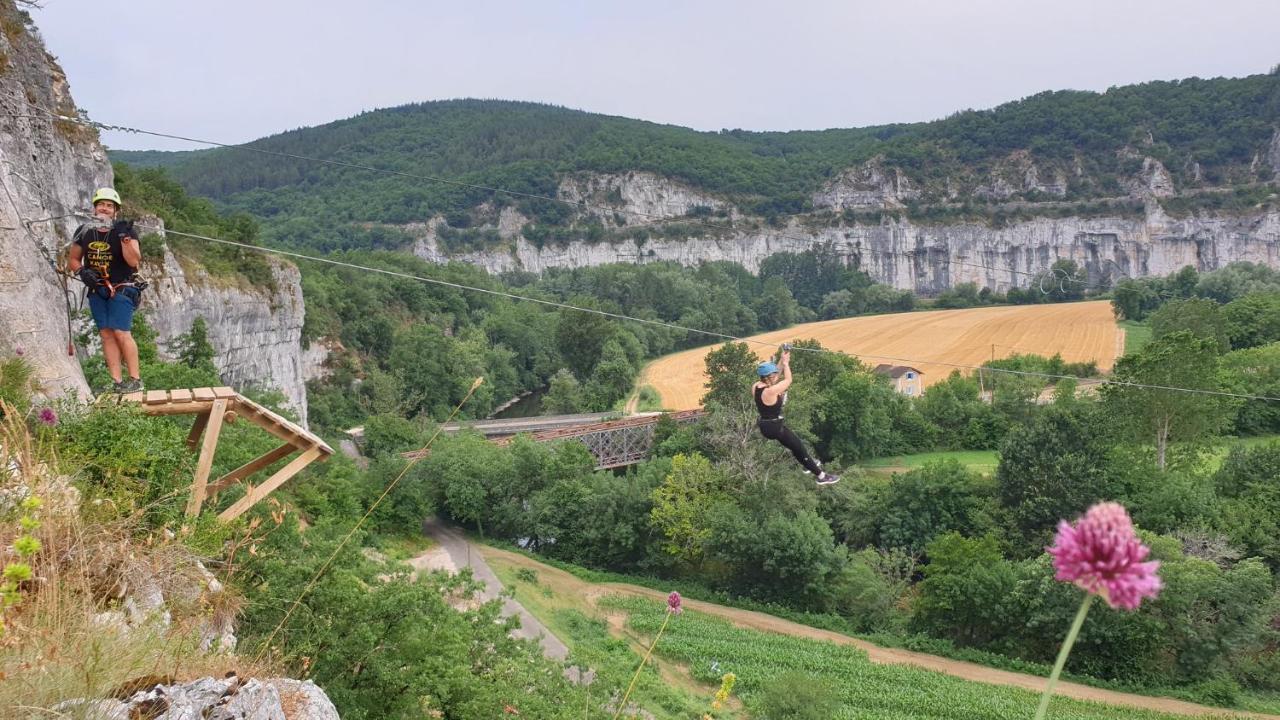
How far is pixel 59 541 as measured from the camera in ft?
15.4

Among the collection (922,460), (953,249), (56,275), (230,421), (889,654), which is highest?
(56,275)

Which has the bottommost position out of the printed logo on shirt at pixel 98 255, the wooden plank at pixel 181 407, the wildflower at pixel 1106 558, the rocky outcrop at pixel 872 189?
the wooden plank at pixel 181 407

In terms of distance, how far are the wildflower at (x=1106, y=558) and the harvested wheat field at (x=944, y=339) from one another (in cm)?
5000

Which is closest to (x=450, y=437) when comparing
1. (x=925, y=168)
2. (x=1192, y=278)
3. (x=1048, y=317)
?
(x=1048, y=317)

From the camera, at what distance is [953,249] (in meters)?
127

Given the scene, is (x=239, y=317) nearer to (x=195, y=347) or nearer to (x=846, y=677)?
(x=195, y=347)

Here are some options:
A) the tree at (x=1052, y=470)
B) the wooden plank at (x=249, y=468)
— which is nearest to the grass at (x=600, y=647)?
the wooden plank at (x=249, y=468)

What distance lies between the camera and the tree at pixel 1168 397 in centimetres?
3136

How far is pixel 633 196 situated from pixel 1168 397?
368 feet

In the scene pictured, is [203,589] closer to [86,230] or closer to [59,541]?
[59,541]

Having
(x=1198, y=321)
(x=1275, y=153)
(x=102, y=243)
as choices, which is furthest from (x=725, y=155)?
(x=102, y=243)

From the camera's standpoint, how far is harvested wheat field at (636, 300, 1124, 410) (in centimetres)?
5928

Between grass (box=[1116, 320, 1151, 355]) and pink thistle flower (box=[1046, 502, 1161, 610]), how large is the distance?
6689 cm

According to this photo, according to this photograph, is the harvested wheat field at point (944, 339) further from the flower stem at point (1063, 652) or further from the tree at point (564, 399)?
the flower stem at point (1063, 652)
